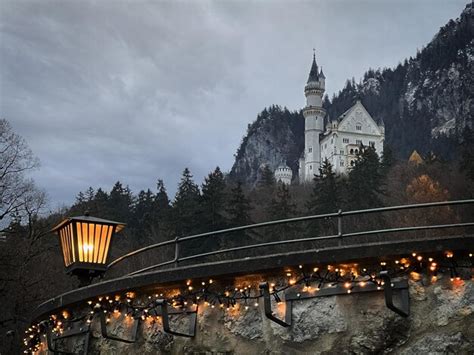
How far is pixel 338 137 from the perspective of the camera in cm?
12850

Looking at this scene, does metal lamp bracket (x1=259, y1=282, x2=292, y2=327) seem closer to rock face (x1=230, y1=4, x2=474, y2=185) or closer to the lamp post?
the lamp post

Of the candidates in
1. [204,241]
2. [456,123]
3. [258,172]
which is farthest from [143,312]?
Result: [258,172]

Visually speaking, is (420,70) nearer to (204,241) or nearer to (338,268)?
(204,241)

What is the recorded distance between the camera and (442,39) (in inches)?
7003

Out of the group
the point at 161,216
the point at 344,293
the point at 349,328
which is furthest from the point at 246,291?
the point at 161,216

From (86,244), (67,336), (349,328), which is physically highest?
(86,244)

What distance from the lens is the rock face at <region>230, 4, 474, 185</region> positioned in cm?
15862

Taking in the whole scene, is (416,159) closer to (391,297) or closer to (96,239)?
(96,239)

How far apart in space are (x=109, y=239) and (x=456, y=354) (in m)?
5.19

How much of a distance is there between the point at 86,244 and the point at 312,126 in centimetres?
13099

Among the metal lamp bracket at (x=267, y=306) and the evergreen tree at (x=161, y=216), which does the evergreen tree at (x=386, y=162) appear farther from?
the metal lamp bracket at (x=267, y=306)

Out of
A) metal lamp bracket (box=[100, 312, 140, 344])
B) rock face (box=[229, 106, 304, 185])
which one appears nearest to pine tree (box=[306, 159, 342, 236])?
metal lamp bracket (box=[100, 312, 140, 344])

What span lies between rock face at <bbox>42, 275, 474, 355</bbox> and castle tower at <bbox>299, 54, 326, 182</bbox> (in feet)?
404

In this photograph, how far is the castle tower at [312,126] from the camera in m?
135
